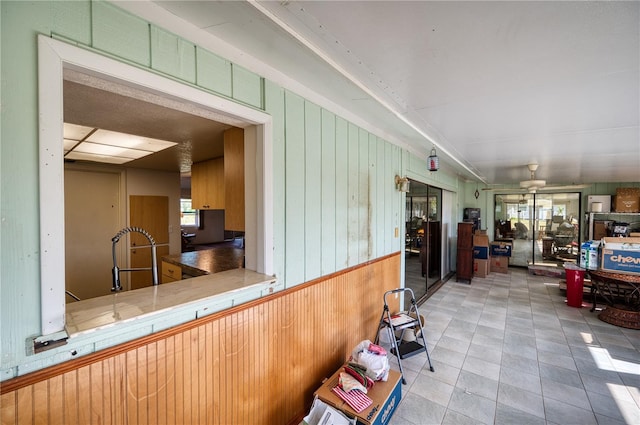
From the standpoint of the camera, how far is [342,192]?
2.44m

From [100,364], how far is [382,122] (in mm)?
2777

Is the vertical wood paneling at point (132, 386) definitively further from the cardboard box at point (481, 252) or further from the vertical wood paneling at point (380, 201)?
the cardboard box at point (481, 252)

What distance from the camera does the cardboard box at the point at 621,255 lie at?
3.76 m

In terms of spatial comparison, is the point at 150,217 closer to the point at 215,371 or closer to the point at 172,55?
the point at 215,371

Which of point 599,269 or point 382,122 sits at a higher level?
point 382,122

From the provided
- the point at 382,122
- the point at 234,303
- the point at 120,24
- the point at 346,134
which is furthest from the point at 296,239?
the point at 382,122

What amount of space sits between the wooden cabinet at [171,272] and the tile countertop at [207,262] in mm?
49

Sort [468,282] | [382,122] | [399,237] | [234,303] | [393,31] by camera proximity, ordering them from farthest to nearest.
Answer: [468,282]
[399,237]
[382,122]
[234,303]
[393,31]

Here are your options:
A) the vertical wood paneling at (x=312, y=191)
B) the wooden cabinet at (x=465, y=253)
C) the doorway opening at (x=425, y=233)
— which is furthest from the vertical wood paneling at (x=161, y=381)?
the wooden cabinet at (x=465, y=253)

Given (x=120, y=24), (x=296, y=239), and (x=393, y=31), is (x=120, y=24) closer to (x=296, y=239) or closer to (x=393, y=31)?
(x=393, y=31)

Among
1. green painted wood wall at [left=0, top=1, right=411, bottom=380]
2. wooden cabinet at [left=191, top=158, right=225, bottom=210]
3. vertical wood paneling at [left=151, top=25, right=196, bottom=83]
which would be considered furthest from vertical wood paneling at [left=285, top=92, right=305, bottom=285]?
wooden cabinet at [left=191, top=158, right=225, bottom=210]

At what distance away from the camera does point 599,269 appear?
4.01 metres

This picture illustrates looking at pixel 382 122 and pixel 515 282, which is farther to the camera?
pixel 515 282

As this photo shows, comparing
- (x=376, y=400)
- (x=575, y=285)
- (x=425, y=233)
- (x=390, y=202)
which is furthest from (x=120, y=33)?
(x=575, y=285)
